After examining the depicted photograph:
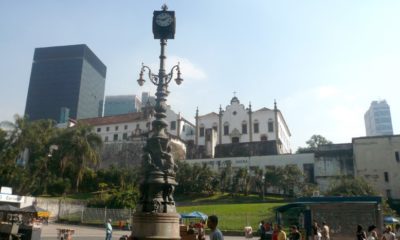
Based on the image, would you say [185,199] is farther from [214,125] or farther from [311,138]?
[311,138]

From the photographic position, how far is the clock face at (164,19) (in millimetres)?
17125

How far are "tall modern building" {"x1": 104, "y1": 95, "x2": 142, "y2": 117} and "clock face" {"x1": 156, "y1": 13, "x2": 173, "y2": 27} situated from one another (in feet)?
510

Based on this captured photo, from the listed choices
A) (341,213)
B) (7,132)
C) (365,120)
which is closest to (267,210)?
(341,213)

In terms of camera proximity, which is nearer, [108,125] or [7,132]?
[7,132]

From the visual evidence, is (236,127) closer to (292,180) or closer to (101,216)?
(292,180)

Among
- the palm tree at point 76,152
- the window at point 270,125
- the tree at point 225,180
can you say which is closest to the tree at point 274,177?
the tree at point 225,180

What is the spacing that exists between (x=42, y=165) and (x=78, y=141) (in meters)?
6.42

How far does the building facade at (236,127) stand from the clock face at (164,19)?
50.1 meters

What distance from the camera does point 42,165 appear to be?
47.3 metres

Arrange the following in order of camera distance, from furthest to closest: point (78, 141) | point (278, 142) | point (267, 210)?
point (278, 142) → point (78, 141) → point (267, 210)

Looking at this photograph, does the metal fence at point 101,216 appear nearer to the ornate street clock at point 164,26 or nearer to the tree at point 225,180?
the ornate street clock at point 164,26

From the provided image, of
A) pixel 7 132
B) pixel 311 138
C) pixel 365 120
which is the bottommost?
pixel 7 132

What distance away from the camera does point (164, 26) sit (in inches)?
672

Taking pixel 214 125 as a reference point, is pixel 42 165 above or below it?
below
